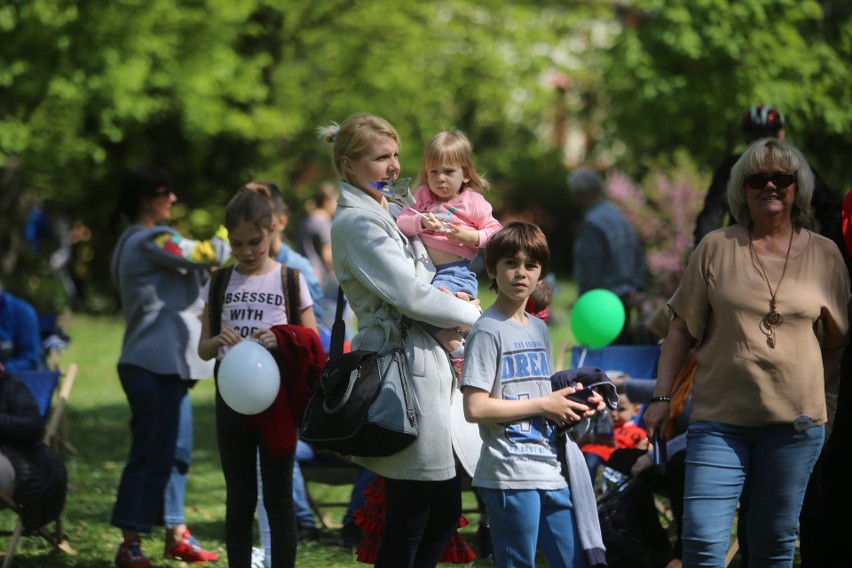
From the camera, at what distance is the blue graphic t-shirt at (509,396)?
4.02 m

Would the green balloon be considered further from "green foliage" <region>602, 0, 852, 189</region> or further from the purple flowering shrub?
the purple flowering shrub

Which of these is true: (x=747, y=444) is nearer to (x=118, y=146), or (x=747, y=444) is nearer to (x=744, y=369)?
(x=744, y=369)

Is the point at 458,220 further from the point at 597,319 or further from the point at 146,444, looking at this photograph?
the point at 146,444

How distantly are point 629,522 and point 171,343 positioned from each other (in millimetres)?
2452

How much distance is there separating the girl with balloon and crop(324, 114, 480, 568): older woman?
627mm

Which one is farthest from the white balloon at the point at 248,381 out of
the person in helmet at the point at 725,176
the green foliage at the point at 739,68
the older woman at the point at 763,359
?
the green foliage at the point at 739,68

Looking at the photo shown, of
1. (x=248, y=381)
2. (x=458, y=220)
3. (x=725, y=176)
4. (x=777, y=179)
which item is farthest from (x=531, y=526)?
(x=725, y=176)

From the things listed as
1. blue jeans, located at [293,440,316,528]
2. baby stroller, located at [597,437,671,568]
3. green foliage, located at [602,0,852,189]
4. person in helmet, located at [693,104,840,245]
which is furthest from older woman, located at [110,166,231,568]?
green foliage, located at [602,0,852,189]

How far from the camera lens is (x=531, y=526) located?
4.02 meters

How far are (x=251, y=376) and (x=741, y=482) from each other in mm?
1878

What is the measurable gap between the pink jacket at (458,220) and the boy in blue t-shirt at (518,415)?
0.18 m

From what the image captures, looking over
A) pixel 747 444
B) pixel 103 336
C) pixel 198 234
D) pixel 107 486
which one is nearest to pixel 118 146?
pixel 198 234

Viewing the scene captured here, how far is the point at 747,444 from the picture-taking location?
161 inches

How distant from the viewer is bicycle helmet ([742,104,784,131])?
5.89 m
